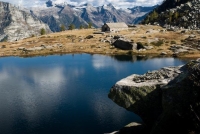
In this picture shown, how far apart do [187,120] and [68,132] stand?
24.2m

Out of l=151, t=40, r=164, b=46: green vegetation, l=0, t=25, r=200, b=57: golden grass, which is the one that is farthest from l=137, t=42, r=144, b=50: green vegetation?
l=151, t=40, r=164, b=46: green vegetation

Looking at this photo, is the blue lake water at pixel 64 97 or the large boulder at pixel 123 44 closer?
the blue lake water at pixel 64 97

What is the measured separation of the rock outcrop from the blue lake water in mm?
11157

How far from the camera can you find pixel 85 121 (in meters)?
49.2

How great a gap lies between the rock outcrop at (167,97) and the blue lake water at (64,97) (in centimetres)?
1116

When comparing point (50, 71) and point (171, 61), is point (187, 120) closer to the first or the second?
point (50, 71)

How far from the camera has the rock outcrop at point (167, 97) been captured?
89.4 feet

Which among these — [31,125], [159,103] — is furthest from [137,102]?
[31,125]

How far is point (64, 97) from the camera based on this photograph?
6438 cm

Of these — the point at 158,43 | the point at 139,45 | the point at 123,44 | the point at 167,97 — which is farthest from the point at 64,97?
the point at 158,43

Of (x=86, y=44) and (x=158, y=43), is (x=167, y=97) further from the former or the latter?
(x=86, y=44)

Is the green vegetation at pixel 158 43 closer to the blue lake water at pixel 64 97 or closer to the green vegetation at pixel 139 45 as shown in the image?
the green vegetation at pixel 139 45

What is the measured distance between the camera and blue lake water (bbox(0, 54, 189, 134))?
47.9m

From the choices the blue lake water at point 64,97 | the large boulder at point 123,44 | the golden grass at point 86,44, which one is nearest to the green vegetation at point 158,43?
the golden grass at point 86,44
